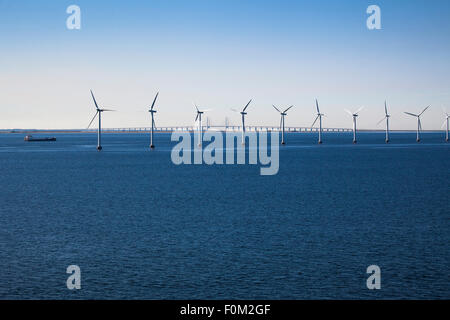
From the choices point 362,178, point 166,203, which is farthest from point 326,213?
point 362,178

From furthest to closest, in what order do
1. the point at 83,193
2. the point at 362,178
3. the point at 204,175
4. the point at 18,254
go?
the point at 204,175 → the point at 362,178 → the point at 83,193 → the point at 18,254

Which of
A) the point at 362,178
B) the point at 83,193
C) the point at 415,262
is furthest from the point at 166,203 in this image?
the point at 362,178

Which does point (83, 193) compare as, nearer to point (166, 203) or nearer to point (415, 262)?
point (166, 203)

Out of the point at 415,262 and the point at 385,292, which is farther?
the point at 415,262

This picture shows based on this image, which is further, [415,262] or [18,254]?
[18,254]

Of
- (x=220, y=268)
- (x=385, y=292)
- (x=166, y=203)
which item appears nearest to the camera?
(x=385, y=292)
